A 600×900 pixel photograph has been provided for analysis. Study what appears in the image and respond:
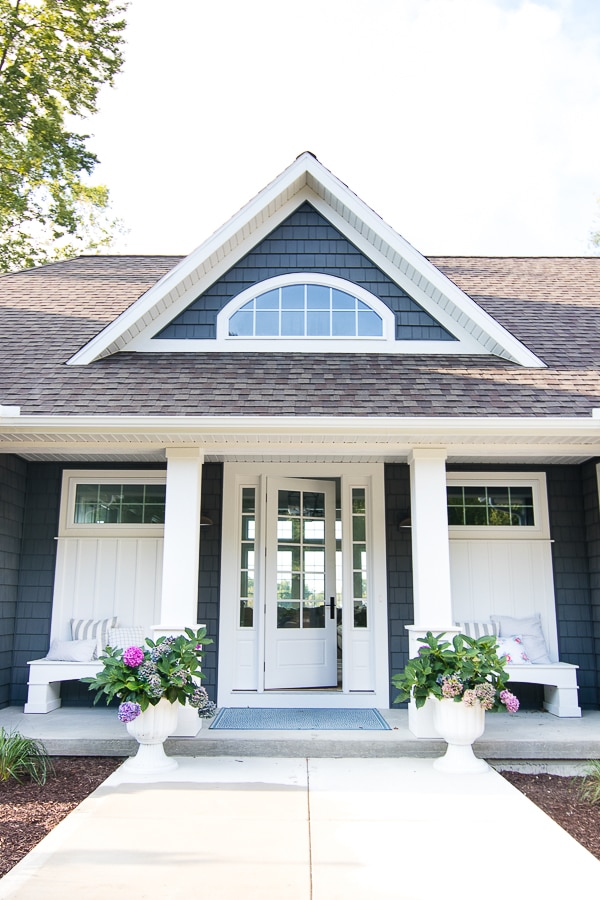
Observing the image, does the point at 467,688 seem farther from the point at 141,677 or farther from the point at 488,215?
the point at 488,215

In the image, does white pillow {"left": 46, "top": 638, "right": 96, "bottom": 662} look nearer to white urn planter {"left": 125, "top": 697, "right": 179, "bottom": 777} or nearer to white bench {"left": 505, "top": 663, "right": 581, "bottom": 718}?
white urn planter {"left": 125, "top": 697, "right": 179, "bottom": 777}

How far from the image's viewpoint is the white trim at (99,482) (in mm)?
6520

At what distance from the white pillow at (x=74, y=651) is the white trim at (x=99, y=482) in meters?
1.00

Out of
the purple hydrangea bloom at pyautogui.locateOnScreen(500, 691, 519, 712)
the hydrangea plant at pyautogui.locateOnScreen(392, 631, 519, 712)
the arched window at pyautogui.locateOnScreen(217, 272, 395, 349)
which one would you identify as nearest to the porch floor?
the hydrangea plant at pyautogui.locateOnScreen(392, 631, 519, 712)

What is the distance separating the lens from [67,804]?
4066 mm

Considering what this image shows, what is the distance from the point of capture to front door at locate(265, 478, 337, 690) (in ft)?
21.3

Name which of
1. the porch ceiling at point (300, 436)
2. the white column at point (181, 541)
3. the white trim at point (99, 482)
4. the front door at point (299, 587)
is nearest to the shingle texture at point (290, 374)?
the porch ceiling at point (300, 436)

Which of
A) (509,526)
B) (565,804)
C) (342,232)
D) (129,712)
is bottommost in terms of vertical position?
(565,804)

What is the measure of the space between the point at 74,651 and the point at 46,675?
0.30m

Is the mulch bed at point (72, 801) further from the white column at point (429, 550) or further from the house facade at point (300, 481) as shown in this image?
the house facade at point (300, 481)

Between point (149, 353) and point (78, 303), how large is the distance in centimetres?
185

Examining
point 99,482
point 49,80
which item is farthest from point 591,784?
point 49,80

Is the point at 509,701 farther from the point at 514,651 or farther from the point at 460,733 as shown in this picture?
the point at 514,651

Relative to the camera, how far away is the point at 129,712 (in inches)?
174
